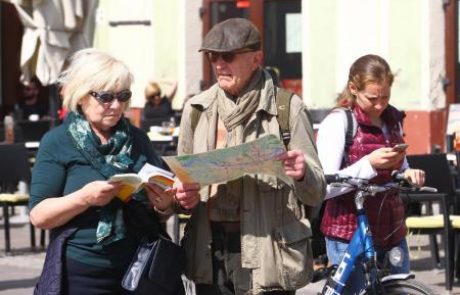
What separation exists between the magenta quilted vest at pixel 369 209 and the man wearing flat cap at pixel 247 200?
99 cm

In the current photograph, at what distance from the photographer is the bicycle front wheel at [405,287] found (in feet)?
17.3

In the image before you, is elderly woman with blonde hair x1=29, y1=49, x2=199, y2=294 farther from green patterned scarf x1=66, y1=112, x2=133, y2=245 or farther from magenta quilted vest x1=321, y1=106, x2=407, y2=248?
magenta quilted vest x1=321, y1=106, x2=407, y2=248

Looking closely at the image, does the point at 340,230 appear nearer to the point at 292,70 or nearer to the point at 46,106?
the point at 292,70

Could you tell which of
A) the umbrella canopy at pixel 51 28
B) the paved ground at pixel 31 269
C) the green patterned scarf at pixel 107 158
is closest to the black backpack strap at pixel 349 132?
the green patterned scarf at pixel 107 158

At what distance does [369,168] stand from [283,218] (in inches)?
37.4

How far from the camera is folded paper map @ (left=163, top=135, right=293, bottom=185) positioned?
4512 mm

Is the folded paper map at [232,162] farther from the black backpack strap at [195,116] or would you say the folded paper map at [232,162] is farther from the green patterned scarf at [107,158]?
the black backpack strap at [195,116]

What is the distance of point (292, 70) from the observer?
18.3 m

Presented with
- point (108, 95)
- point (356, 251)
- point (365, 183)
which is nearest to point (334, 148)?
point (365, 183)

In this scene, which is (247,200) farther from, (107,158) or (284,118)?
(107,158)

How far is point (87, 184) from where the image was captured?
464cm

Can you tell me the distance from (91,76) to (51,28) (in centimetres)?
966

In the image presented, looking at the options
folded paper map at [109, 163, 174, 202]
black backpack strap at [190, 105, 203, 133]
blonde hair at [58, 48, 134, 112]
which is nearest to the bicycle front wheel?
black backpack strap at [190, 105, 203, 133]

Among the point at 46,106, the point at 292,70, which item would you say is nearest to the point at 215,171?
the point at 292,70
